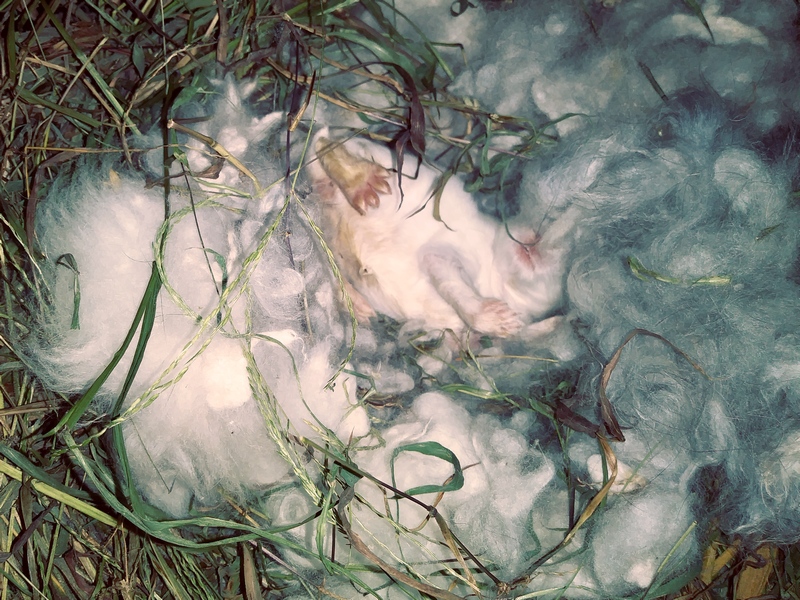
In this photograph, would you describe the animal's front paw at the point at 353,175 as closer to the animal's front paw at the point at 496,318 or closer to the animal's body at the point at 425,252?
the animal's body at the point at 425,252

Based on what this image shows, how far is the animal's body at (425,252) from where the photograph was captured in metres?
0.84

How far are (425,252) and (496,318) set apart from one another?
0.15 meters

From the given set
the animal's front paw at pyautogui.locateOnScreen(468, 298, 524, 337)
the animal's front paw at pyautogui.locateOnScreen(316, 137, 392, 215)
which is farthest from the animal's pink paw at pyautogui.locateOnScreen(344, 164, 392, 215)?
the animal's front paw at pyautogui.locateOnScreen(468, 298, 524, 337)

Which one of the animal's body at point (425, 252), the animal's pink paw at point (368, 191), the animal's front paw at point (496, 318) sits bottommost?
the animal's front paw at point (496, 318)

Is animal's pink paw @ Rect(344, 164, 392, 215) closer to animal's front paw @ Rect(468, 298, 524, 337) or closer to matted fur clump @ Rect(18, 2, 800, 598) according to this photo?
matted fur clump @ Rect(18, 2, 800, 598)

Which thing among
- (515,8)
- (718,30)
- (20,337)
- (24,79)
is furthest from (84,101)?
(718,30)

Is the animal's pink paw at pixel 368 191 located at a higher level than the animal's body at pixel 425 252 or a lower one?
higher

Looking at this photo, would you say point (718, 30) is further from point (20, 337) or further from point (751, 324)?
point (20, 337)

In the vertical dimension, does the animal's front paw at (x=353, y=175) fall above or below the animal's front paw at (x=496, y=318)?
above

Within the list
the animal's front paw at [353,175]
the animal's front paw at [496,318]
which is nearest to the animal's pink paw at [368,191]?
the animal's front paw at [353,175]

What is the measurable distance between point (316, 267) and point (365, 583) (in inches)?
18.1

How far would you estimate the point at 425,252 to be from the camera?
87 centimetres

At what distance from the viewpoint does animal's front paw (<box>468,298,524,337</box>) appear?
882mm

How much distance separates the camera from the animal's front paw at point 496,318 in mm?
882
